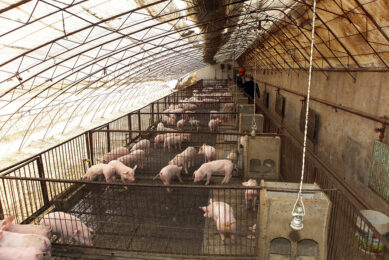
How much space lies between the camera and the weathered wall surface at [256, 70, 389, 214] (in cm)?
750

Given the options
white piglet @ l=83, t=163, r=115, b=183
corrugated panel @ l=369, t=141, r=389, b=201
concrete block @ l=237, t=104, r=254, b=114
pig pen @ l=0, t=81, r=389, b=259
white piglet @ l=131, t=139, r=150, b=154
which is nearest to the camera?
pig pen @ l=0, t=81, r=389, b=259

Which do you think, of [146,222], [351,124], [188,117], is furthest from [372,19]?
[188,117]

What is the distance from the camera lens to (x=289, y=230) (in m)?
4.38

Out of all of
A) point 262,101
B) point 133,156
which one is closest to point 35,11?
point 133,156

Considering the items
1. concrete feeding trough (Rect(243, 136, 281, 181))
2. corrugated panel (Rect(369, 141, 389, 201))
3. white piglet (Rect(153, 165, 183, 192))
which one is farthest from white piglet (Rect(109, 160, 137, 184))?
corrugated panel (Rect(369, 141, 389, 201))

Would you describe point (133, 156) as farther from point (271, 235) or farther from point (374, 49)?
point (374, 49)

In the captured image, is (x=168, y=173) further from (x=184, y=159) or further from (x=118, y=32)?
(x=118, y=32)

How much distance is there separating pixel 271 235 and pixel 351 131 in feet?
20.5

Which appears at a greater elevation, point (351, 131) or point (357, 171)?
point (351, 131)

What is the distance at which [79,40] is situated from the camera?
34.6 feet

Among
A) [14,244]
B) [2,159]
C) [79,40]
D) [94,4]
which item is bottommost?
[2,159]

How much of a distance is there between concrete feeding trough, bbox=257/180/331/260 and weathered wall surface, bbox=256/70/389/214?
3.78m

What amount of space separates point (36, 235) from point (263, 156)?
6.21 metres

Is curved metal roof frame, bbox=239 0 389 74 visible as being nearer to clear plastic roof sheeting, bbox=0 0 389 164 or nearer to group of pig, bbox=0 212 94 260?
clear plastic roof sheeting, bbox=0 0 389 164
